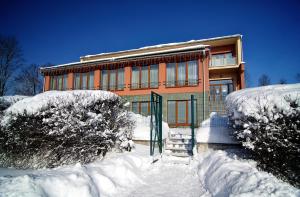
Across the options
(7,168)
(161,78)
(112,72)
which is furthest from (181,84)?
(7,168)

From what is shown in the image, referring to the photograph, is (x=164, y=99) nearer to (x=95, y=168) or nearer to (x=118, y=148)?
(x=118, y=148)

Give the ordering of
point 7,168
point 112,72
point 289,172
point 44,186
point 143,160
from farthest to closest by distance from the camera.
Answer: point 112,72 → point 143,160 → point 7,168 → point 289,172 → point 44,186

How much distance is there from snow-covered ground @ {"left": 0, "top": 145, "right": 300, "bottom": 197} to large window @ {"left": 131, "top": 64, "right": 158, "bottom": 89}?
10.3 meters

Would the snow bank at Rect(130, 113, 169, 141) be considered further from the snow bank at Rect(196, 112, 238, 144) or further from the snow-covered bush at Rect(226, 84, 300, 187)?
the snow-covered bush at Rect(226, 84, 300, 187)

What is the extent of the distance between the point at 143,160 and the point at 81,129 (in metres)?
2.63

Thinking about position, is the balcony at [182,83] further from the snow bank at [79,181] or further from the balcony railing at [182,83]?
the snow bank at [79,181]

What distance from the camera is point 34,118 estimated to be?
628 centimetres

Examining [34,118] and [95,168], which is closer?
[95,168]

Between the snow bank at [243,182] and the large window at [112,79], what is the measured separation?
14014 millimetres

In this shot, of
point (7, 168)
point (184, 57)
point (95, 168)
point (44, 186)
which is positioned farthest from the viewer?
point (184, 57)

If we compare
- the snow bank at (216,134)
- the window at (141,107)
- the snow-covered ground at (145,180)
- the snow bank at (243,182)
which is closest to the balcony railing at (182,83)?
the window at (141,107)

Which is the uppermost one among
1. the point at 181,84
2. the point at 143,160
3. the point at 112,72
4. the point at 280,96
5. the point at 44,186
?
the point at 112,72

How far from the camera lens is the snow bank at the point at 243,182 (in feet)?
11.7

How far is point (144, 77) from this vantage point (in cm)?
1792
